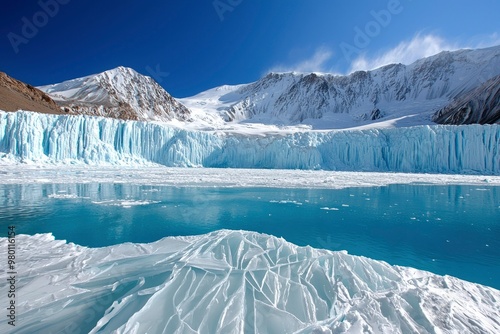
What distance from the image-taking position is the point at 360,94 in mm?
60969

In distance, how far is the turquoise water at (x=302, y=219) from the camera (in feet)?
12.3

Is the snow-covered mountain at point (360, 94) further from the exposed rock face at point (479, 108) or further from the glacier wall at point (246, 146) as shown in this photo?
the glacier wall at point (246, 146)

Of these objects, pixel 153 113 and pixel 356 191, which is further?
pixel 153 113

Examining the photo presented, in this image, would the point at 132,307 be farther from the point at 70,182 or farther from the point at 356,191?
the point at 70,182

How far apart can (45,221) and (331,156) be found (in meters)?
18.1

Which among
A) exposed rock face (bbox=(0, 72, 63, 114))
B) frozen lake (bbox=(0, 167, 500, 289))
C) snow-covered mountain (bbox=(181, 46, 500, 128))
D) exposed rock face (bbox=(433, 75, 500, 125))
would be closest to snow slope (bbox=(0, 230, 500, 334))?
frozen lake (bbox=(0, 167, 500, 289))

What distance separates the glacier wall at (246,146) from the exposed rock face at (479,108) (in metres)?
11.2

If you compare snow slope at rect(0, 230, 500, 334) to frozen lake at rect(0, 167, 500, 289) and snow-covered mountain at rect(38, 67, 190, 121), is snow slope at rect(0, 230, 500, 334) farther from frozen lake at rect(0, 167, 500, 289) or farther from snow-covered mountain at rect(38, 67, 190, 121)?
snow-covered mountain at rect(38, 67, 190, 121)

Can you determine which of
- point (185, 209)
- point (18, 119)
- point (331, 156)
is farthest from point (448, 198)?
point (18, 119)

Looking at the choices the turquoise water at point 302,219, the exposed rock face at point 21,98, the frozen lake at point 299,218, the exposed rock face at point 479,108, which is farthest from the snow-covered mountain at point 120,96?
the exposed rock face at point 479,108

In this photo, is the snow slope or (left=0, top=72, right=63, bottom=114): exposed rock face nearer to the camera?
the snow slope

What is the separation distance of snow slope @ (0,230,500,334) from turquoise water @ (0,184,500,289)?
3.47 ft

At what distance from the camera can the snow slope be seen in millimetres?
1767

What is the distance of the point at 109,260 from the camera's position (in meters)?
2.81
